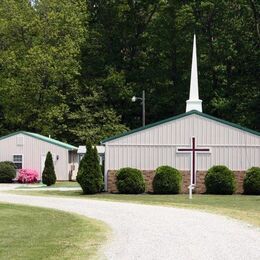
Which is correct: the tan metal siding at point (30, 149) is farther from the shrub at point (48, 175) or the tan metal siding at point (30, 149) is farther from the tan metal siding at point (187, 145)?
the tan metal siding at point (187, 145)

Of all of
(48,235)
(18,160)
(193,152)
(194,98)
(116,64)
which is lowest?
(48,235)

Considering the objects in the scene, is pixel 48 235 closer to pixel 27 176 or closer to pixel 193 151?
pixel 193 151

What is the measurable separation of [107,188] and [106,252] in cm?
2151

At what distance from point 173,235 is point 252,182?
17.6 m

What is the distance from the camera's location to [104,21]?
6188cm

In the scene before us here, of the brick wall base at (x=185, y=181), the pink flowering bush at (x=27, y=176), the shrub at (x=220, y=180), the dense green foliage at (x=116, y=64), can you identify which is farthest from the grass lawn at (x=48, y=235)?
the dense green foliage at (x=116, y=64)

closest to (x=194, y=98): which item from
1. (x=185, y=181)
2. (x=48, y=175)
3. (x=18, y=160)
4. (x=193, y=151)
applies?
(x=193, y=151)

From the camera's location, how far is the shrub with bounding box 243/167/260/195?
31.2 m

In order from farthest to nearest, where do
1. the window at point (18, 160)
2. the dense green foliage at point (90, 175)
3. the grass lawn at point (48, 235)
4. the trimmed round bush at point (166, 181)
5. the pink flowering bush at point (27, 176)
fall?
the window at point (18, 160), the pink flowering bush at point (27, 176), the dense green foliage at point (90, 175), the trimmed round bush at point (166, 181), the grass lawn at point (48, 235)

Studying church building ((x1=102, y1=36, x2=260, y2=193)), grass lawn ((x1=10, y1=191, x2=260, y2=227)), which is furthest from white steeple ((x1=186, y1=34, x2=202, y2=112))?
grass lawn ((x1=10, y1=191, x2=260, y2=227))

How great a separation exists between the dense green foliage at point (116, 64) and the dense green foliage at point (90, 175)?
22182 millimetres

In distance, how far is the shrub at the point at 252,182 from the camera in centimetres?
3119

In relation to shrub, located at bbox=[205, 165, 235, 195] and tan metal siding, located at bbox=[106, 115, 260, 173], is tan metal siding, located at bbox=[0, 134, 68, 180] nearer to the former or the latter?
tan metal siding, located at bbox=[106, 115, 260, 173]

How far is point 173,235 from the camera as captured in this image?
14.4 meters
